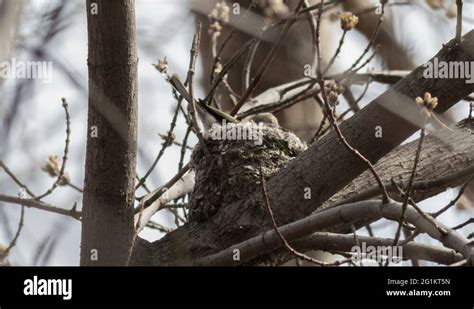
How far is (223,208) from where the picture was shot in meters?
4.60

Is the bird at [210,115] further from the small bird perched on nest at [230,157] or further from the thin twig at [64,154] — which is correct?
the thin twig at [64,154]

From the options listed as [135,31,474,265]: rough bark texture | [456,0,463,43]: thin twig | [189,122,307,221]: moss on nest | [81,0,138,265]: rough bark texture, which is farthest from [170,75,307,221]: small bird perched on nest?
[456,0,463,43]: thin twig

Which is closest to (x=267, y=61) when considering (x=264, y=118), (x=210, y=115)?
(x=210, y=115)

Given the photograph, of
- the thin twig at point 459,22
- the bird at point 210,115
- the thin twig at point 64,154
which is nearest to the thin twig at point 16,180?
the thin twig at point 64,154

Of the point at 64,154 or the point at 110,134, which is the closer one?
the point at 110,134

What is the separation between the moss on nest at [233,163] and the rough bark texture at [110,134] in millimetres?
659

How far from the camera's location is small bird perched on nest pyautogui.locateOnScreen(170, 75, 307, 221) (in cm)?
470

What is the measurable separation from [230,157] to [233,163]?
0.16 meters
